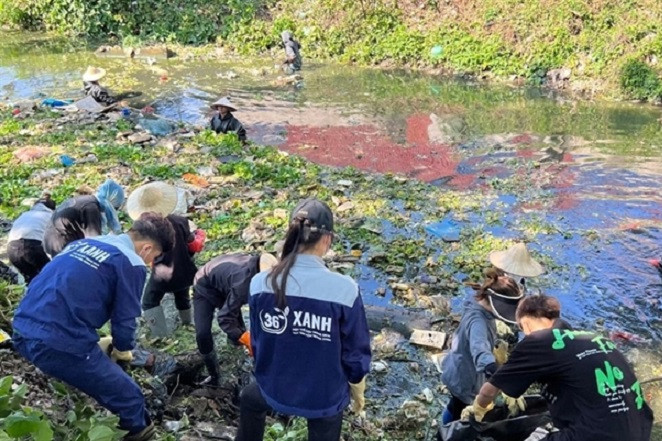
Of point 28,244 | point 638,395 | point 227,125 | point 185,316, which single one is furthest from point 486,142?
point 638,395

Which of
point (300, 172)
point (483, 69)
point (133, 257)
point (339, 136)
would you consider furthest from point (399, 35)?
point (133, 257)

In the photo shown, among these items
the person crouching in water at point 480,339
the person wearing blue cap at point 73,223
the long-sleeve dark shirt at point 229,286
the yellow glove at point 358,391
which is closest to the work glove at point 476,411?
the person crouching in water at point 480,339

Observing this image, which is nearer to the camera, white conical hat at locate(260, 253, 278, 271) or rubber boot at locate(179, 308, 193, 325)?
white conical hat at locate(260, 253, 278, 271)

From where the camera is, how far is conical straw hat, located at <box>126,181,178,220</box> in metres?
4.85

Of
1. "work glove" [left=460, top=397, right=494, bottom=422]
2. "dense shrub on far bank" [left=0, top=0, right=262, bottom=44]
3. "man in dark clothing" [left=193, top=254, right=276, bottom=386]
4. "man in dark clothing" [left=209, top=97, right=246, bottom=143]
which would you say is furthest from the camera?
"dense shrub on far bank" [left=0, top=0, right=262, bottom=44]

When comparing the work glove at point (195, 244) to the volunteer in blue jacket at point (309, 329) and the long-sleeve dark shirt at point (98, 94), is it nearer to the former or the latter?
the volunteer in blue jacket at point (309, 329)

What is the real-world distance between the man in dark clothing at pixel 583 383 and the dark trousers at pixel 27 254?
3827 mm

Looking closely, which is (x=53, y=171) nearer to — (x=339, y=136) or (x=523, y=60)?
(x=339, y=136)

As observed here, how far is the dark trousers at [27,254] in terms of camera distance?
4961 mm

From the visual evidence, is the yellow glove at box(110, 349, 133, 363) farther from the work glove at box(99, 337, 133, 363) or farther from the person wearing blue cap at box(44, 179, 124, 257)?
the person wearing blue cap at box(44, 179, 124, 257)

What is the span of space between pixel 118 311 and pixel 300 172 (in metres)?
6.23

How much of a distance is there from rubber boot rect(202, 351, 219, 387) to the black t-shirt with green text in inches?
94.4

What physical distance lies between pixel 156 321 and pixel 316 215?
9.47ft

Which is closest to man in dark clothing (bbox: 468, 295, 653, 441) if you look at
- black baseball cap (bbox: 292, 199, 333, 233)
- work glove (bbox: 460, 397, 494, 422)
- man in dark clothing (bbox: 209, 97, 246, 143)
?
work glove (bbox: 460, 397, 494, 422)
